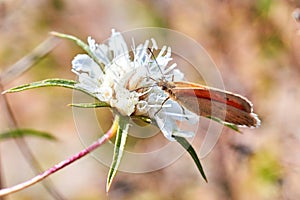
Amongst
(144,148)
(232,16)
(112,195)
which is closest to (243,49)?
(232,16)

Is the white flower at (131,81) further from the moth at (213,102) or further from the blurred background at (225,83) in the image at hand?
the blurred background at (225,83)

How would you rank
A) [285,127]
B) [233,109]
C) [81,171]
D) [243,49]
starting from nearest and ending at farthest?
[233,109], [285,127], [243,49], [81,171]

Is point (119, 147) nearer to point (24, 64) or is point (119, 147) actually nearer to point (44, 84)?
point (44, 84)

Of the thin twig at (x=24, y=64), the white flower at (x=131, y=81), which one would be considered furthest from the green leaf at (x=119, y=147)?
the thin twig at (x=24, y=64)

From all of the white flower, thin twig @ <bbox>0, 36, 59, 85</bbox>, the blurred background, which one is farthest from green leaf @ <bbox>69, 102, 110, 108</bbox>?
the blurred background

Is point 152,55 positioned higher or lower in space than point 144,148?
lower

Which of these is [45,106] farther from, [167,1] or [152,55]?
[152,55]
